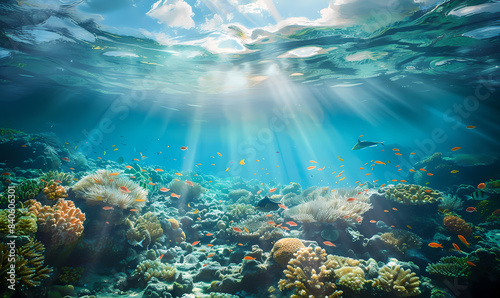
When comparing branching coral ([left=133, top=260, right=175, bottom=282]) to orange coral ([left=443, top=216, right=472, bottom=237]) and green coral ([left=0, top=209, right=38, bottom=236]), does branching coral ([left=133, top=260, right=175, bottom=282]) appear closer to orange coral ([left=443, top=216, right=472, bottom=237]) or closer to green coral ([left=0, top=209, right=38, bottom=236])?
green coral ([left=0, top=209, right=38, bottom=236])

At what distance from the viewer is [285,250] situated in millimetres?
5395

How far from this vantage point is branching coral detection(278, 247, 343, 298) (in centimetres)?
419

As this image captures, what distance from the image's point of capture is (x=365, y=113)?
3025 cm

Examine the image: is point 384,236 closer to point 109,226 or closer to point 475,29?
point 109,226

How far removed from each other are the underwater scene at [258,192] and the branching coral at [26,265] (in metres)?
0.03

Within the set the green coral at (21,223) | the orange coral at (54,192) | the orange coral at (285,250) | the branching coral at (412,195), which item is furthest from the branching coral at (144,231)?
the branching coral at (412,195)

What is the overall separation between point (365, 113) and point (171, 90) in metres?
27.1

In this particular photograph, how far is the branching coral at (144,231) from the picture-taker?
6359mm

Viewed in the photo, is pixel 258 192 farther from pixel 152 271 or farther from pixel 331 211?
pixel 152 271

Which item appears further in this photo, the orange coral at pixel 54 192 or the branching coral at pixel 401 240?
the branching coral at pixel 401 240

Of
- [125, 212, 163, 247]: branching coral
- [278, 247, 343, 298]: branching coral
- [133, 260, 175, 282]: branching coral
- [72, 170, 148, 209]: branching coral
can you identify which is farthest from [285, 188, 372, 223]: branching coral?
[72, 170, 148, 209]: branching coral

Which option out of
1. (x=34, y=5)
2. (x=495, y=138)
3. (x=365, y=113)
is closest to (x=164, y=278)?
(x=34, y=5)

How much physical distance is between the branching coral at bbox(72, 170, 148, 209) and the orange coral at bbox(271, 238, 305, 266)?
4.78 m

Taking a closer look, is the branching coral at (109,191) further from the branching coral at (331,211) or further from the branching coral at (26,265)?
the branching coral at (331,211)
